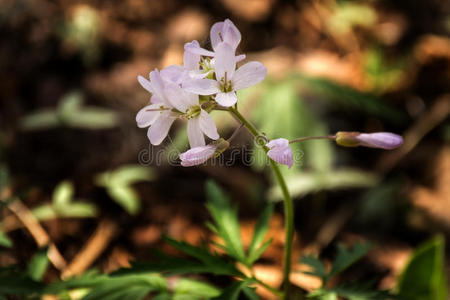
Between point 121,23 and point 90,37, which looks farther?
point 121,23

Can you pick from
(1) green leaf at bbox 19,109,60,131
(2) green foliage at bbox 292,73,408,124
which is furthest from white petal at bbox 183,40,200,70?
(1) green leaf at bbox 19,109,60,131

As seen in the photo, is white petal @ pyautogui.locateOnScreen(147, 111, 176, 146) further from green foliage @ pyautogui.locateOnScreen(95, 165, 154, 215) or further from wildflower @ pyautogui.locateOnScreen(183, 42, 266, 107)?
green foliage @ pyautogui.locateOnScreen(95, 165, 154, 215)

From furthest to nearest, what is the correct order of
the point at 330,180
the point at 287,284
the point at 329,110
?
the point at 329,110 → the point at 330,180 → the point at 287,284

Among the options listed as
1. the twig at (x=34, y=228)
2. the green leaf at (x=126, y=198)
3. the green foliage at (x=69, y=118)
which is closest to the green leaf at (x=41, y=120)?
the green foliage at (x=69, y=118)

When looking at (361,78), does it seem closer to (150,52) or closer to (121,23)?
(150,52)

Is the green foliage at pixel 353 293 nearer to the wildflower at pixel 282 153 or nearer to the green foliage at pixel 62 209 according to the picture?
the wildflower at pixel 282 153

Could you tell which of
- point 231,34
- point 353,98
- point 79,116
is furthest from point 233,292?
point 79,116

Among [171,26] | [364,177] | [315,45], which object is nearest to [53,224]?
[364,177]
